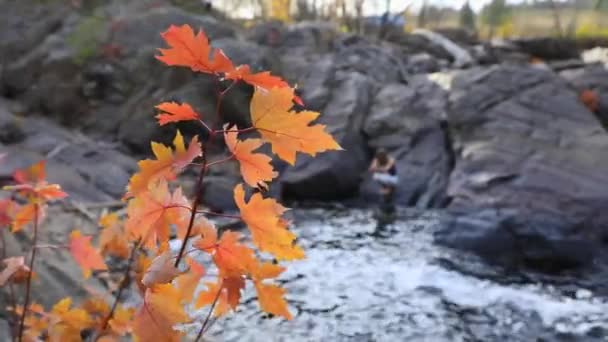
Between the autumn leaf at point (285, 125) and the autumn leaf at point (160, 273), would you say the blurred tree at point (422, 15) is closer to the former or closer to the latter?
the autumn leaf at point (285, 125)

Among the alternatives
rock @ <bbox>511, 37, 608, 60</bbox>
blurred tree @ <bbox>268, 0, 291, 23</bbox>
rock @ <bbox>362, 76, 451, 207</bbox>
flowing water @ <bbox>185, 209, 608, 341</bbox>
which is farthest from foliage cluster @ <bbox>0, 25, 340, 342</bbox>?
blurred tree @ <bbox>268, 0, 291, 23</bbox>

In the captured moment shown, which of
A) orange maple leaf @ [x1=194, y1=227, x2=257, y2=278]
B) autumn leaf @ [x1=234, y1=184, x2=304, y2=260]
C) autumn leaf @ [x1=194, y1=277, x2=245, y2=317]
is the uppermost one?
autumn leaf @ [x1=234, y1=184, x2=304, y2=260]

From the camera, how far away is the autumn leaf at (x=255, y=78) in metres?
0.93

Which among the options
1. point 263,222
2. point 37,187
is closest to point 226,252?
point 263,222

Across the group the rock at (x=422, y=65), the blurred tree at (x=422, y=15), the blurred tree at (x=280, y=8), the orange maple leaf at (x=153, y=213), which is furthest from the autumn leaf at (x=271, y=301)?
the blurred tree at (x=422, y=15)

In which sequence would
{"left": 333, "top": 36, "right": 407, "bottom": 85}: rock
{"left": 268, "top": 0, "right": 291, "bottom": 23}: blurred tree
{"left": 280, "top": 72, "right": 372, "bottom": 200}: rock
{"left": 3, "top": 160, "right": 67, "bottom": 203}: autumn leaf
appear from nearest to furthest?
{"left": 3, "top": 160, "right": 67, "bottom": 203}: autumn leaf → {"left": 280, "top": 72, "right": 372, "bottom": 200}: rock → {"left": 333, "top": 36, "right": 407, "bottom": 85}: rock → {"left": 268, "top": 0, "right": 291, "bottom": 23}: blurred tree

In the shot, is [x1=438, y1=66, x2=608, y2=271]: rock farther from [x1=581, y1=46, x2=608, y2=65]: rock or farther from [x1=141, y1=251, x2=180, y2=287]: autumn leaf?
[x1=581, y1=46, x2=608, y2=65]: rock

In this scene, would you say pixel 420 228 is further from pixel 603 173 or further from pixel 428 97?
pixel 428 97

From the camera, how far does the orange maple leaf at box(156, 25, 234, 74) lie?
3.01 ft

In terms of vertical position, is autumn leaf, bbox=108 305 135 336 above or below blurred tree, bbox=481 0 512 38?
below

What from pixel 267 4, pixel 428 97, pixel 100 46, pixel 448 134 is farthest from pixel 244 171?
pixel 267 4

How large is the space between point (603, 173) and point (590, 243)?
1483mm

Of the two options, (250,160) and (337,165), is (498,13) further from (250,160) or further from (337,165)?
(250,160)

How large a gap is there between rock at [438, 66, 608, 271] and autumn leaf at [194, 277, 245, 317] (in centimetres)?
575
